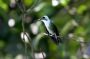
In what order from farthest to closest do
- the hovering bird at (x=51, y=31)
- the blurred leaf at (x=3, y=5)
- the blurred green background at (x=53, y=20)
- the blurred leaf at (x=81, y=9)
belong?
the blurred leaf at (x=81, y=9) → the blurred green background at (x=53, y=20) → the blurred leaf at (x=3, y=5) → the hovering bird at (x=51, y=31)

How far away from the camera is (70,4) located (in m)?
3.36

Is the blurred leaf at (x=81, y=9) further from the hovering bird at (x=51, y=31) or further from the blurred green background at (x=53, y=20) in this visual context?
the hovering bird at (x=51, y=31)

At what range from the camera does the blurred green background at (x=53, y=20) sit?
315cm

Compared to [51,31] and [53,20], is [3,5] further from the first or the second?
[51,31]

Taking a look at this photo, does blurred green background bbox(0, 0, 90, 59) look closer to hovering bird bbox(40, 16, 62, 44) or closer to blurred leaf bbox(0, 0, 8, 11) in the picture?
blurred leaf bbox(0, 0, 8, 11)

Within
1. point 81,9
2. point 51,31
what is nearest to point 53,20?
point 81,9

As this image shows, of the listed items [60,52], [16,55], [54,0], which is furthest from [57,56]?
[54,0]

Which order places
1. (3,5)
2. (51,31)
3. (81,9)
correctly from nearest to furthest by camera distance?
(51,31), (3,5), (81,9)

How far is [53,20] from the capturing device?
→ 10.3 feet

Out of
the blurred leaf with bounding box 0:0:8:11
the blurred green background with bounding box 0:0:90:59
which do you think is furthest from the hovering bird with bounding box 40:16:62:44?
the blurred green background with bounding box 0:0:90:59

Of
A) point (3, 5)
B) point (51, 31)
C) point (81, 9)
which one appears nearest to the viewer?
point (51, 31)

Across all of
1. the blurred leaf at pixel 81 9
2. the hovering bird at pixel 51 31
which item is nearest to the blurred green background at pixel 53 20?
the blurred leaf at pixel 81 9

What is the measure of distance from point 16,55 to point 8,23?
285 millimetres

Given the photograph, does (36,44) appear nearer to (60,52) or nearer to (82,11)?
(60,52)
